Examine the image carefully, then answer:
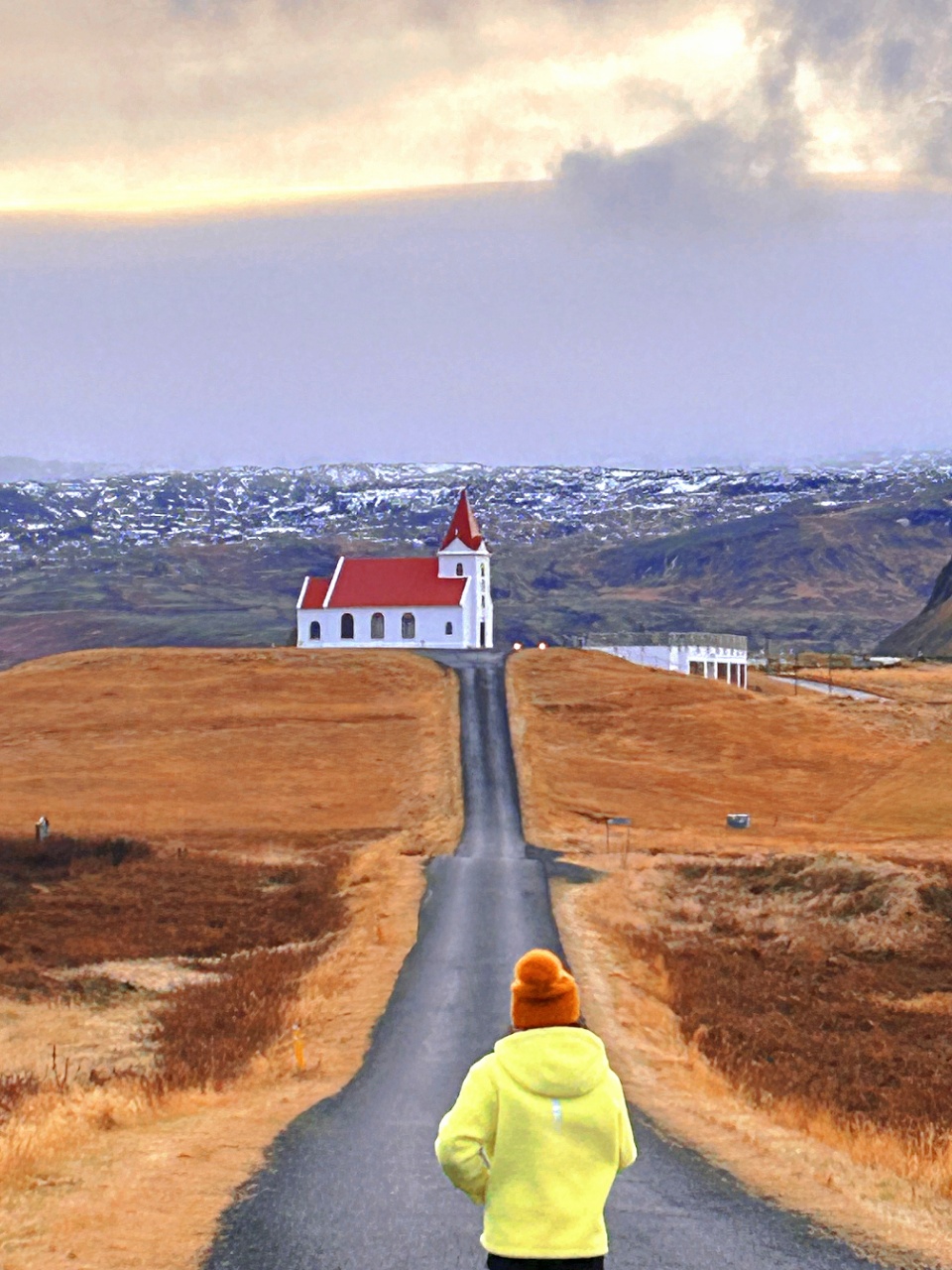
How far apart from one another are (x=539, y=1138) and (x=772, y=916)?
37.5 metres

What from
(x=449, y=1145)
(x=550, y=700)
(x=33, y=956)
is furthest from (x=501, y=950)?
(x=550, y=700)

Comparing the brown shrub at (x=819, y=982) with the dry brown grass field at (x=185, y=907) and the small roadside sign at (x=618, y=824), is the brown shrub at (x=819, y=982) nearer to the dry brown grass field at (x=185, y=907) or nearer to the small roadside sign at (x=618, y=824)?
the small roadside sign at (x=618, y=824)

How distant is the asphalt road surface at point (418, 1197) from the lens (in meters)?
13.8

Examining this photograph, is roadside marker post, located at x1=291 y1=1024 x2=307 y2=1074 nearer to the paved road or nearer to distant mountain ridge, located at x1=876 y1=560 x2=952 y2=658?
the paved road

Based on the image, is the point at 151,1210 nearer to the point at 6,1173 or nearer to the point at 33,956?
the point at 6,1173

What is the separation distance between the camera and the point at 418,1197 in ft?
51.3

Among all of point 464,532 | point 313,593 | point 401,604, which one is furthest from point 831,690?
point 313,593

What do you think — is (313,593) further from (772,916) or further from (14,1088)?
(14,1088)

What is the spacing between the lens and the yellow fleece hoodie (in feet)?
28.2

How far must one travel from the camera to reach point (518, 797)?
64.7 metres

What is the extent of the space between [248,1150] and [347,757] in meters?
56.7

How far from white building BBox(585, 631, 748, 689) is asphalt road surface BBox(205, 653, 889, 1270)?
7256 centimetres

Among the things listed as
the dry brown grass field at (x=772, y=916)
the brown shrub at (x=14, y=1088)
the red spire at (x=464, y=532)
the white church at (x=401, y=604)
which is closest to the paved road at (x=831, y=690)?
the dry brown grass field at (x=772, y=916)

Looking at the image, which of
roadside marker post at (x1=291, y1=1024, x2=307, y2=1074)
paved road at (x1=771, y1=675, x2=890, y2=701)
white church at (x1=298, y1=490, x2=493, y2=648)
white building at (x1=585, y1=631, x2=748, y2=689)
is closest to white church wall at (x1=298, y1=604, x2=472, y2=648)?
white church at (x1=298, y1=490, x2=493, y2=648)
